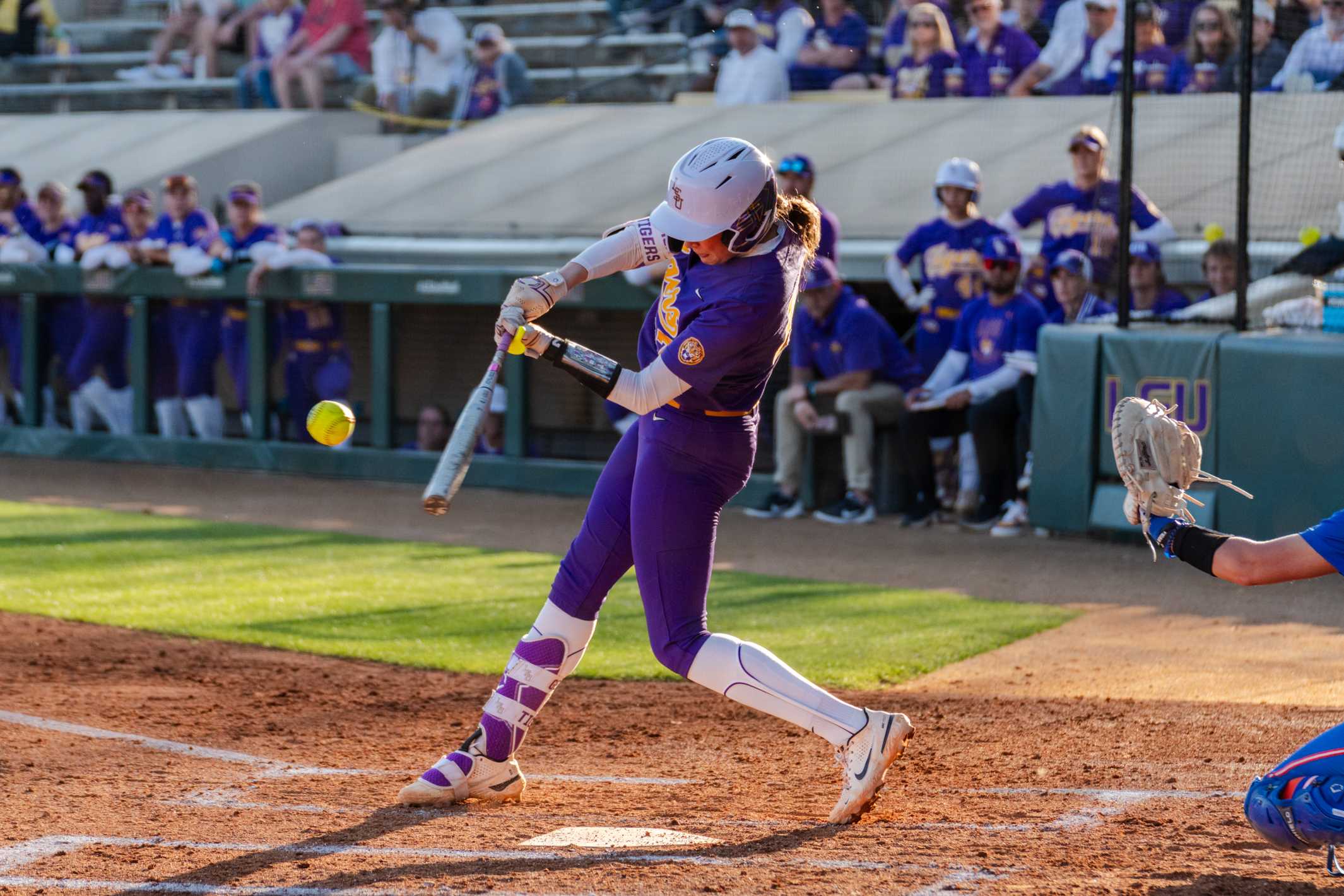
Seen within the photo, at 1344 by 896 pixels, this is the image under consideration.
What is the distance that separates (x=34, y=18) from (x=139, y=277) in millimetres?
10825

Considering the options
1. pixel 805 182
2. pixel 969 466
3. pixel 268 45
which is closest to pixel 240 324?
pixel 805 182

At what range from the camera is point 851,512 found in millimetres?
10148

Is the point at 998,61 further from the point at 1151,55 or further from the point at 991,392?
the point at 991,392

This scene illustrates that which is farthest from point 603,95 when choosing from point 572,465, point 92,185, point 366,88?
point 572,465

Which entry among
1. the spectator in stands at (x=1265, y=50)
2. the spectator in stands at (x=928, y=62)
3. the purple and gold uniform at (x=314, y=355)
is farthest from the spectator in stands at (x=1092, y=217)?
the purple and gold uniform at (x=314, y=355)

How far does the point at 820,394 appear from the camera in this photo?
397 inches

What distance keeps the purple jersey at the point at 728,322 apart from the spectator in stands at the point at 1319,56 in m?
7.29

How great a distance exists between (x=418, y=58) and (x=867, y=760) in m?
13.7

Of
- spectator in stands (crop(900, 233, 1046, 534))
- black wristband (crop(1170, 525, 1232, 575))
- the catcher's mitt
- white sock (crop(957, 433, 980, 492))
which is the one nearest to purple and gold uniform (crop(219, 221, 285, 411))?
spectator in stands (crop(900, 233, 1046, 534))

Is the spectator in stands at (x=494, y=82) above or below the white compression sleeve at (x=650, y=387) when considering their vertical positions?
above

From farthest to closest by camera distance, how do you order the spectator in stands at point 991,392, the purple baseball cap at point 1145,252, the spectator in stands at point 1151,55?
the spectator in stands at point 1151,55
the spectator in stands at point 991,392
the purple baseball cap at point 1145,252

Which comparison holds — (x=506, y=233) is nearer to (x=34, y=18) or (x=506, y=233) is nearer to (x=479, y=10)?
(x=479, y=10)

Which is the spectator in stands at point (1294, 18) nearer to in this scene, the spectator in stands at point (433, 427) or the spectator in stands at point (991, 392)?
the spectator in stands at point (991, 392)

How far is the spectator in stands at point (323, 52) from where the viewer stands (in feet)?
57.7
